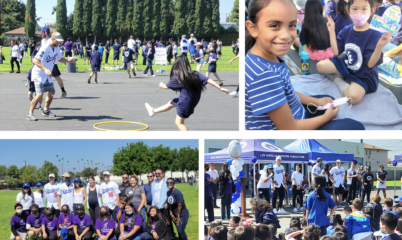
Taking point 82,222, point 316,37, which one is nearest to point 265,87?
point 316,37

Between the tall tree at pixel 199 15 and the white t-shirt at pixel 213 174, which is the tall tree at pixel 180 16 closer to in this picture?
the tall tree at pixel 199 15

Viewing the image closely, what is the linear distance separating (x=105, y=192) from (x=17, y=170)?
119 cm

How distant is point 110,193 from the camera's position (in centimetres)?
537

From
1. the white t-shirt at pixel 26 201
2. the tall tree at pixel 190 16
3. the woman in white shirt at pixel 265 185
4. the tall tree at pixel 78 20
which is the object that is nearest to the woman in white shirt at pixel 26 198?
the white t-shirt at pixel 26 201

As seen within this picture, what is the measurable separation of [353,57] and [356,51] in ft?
0.22

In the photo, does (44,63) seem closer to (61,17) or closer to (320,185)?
(320,185)

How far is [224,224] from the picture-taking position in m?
4.59

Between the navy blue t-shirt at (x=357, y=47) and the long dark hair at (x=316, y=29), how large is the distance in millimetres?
143

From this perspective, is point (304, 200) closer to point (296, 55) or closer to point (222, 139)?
point (222, 139)

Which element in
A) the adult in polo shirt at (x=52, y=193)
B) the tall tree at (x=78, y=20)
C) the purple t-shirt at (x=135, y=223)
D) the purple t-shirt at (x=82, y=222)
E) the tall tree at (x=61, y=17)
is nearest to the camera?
the purple t-shirt at (x=135, y=223)

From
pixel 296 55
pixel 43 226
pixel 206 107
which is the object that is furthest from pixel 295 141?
pixel 206 107

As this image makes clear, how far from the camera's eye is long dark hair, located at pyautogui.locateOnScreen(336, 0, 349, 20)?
414 centimetres

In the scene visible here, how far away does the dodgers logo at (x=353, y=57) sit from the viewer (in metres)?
4.17

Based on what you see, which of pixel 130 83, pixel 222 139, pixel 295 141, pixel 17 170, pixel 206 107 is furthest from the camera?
pixel 130 83
